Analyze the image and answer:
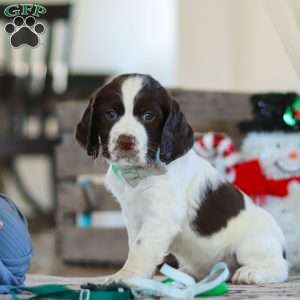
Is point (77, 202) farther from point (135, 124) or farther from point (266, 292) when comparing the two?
point (266, 292)

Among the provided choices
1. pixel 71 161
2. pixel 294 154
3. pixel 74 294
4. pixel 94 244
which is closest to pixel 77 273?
pixel 94 244

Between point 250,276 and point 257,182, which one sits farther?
point 257,182

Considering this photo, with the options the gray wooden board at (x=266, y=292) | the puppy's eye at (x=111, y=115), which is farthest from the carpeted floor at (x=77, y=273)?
the puppy's eye at (x=111, y=115)

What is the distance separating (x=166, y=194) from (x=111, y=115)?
22 cm

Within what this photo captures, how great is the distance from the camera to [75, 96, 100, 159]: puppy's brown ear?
1.44 metres

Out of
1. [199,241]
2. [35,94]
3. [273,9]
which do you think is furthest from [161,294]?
[35,94]

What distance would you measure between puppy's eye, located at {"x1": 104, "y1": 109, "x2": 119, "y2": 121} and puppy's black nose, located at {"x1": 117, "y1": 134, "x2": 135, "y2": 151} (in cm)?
8

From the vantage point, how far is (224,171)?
87.0 inches

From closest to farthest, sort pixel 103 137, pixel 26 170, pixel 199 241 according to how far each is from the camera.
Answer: pixel 103 137 → pixel 199 241 → pixel 26 170

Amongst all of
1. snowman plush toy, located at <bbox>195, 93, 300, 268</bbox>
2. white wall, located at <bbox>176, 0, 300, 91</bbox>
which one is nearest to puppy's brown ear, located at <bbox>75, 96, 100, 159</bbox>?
snowman plush toy, located at <bbox>195, 93, 300, 268</bbox>

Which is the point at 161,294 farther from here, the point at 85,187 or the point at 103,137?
the point at 85,187

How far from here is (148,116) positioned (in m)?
1.38

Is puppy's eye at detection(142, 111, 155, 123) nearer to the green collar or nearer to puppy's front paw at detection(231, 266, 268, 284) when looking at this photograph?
the green collar

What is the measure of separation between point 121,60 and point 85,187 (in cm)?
273
